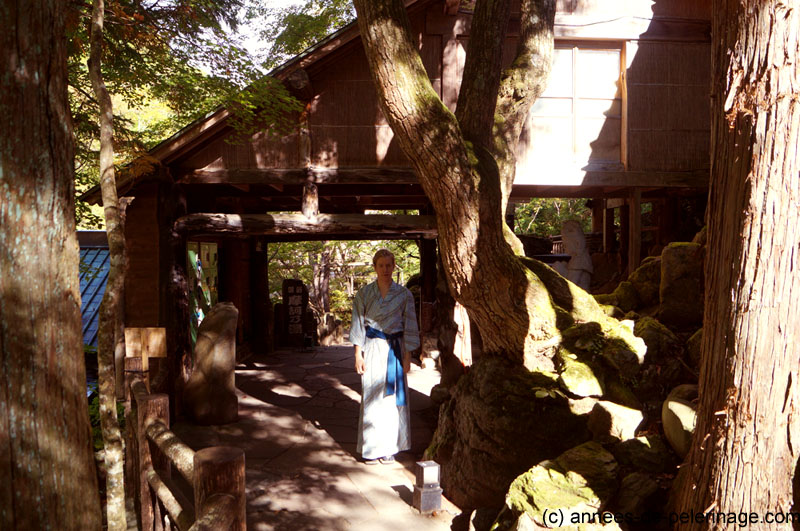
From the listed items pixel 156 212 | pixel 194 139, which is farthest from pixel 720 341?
pixel 156 212

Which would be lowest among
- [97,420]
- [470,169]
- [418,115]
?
[97,420]

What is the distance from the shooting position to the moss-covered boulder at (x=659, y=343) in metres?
5.66

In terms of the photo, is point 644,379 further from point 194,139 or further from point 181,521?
point 194,139

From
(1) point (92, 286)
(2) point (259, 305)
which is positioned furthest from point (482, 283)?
(2) point (259, 305)

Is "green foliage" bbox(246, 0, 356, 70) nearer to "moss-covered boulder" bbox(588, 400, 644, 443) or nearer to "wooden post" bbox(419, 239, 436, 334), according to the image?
"wooden post" bbox(419, 239, 436, 334)

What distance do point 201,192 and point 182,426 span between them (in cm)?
363

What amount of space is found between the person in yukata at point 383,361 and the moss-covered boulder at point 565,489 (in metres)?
1.94

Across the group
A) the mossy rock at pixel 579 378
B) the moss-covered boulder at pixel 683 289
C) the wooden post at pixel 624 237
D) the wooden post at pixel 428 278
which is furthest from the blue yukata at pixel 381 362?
the wooden post at pixel 624 237

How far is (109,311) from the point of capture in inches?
151

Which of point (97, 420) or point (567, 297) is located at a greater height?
point (567, 297)

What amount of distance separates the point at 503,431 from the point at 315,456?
2.30 meters

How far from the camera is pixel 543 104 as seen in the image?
27.3 feet

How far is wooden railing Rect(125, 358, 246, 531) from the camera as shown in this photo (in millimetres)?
1973

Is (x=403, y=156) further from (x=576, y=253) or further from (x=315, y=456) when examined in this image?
(x=315, y=456)
